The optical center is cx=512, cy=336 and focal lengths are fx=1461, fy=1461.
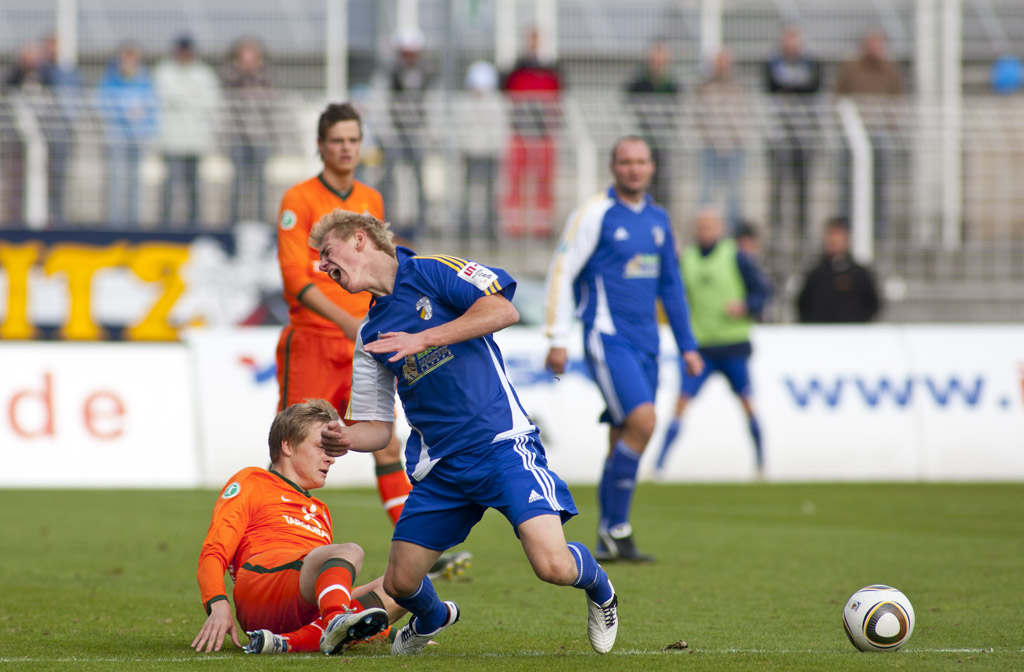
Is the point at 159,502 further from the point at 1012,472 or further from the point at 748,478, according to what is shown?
the point at 1012,472

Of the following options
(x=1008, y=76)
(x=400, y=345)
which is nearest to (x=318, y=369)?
(x=400, y=345)

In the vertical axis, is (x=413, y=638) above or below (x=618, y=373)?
below

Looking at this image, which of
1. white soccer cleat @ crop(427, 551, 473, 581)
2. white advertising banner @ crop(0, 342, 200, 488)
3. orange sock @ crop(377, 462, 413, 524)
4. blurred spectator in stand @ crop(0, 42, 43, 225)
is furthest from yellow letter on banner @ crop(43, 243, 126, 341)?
white soccer cleat @ crop(427, 551, 473, 581)

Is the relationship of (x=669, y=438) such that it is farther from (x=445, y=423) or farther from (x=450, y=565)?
(x=445, y=423)

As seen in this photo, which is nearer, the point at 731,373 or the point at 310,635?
the point at 310,635

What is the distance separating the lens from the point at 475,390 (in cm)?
529

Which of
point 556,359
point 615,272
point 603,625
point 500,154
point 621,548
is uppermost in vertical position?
point 500,154

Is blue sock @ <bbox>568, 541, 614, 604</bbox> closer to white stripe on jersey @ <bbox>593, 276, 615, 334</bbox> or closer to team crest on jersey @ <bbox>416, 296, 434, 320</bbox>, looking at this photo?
team crest on jersey @ <bbox>416, 296, 434, 320</bbox>

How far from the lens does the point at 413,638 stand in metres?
5.50

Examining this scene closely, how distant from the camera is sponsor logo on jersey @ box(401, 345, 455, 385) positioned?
5281 millimetres

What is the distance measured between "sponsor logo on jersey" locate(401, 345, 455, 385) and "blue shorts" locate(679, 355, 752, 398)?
850 centimetres

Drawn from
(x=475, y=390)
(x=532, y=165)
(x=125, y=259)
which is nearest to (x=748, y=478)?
(x=532, y=165)

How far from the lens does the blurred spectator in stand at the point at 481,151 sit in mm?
16094

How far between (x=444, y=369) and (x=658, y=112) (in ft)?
38.1
